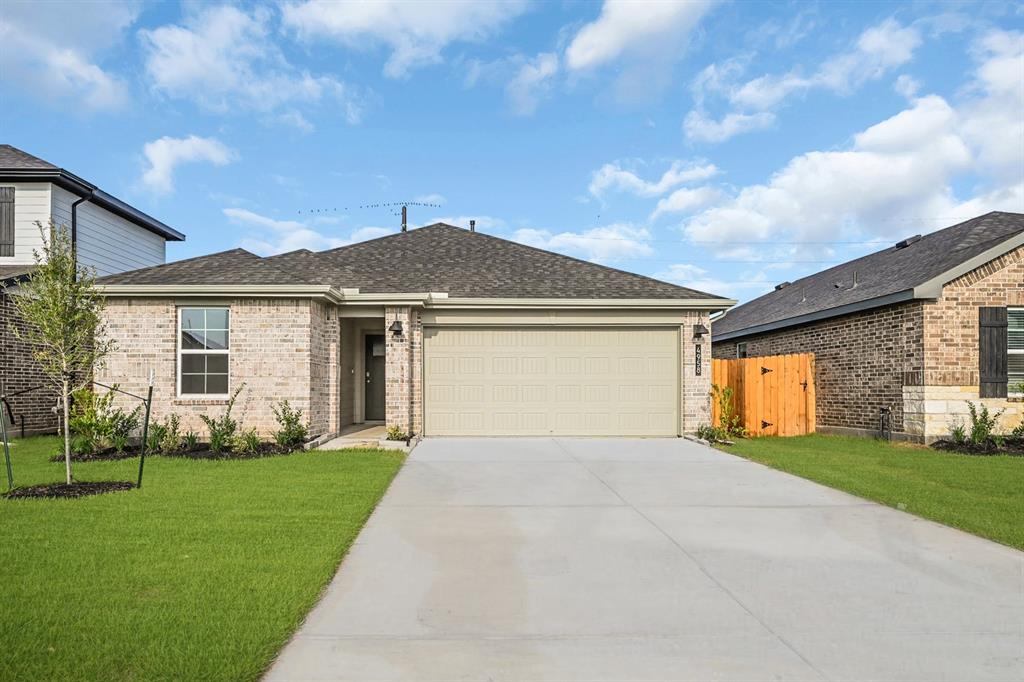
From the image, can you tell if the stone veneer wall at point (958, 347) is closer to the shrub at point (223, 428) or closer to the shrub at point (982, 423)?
the shrub at point (982, 423)

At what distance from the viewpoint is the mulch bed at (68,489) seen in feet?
24.2

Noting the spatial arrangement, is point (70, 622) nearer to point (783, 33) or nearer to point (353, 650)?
point (353, 650)

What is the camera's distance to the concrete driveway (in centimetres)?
331

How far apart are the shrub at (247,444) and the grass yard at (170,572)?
251 cm

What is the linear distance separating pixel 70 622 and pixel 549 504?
4.65 metres

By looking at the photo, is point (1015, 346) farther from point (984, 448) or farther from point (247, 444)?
point (247, 444)

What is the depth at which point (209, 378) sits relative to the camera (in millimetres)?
12078

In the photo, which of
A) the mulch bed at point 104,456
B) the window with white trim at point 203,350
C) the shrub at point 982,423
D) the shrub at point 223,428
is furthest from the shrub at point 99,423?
the shrub at point 982,423

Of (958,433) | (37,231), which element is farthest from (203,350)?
(958,433)

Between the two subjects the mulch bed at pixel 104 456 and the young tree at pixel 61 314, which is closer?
the young tree at pixel 61 314

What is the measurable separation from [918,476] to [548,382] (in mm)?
7155

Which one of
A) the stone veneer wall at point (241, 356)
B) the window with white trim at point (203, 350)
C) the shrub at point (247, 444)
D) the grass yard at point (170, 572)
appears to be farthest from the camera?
the window with white trim at point (203, 350)

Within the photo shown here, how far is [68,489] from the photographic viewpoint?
7613 millimetres

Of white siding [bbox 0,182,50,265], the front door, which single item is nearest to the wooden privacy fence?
the front door
